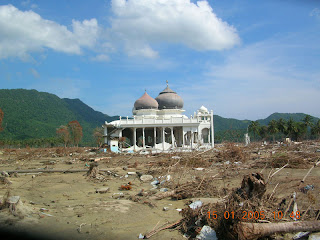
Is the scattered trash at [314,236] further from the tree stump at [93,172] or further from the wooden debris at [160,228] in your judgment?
the tree stump at [93,172]

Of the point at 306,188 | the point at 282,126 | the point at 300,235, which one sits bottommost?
the point at 300,235

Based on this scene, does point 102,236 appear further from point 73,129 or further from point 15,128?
point 15,128

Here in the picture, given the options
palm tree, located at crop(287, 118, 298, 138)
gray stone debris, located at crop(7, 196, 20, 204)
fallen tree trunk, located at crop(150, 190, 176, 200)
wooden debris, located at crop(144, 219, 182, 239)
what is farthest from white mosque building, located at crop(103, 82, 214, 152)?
wooden debris, located at crop(144, 219, 182, 239)

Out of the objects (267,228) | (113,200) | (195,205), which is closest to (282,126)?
(113,200)

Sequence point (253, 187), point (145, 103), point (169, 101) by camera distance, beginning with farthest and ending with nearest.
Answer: point (169, 101) < point (145, 103) < point (253, 187)

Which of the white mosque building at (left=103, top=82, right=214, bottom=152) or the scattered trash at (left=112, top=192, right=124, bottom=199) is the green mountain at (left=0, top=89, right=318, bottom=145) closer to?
the white mosque building at (left=103, top=82, right=214, bottom=152)

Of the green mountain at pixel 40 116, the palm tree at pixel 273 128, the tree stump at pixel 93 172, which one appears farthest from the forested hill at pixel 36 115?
the tree stump at pixel 93 172

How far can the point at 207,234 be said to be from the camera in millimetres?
4773

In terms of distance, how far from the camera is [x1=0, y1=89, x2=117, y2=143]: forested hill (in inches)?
3017

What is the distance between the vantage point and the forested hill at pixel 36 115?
→ 7662 cm

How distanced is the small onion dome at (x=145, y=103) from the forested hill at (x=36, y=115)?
45775mm

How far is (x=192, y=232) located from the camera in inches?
204

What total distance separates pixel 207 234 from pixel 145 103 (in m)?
33.9

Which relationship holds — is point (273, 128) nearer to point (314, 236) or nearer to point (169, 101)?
point (169, 101)
